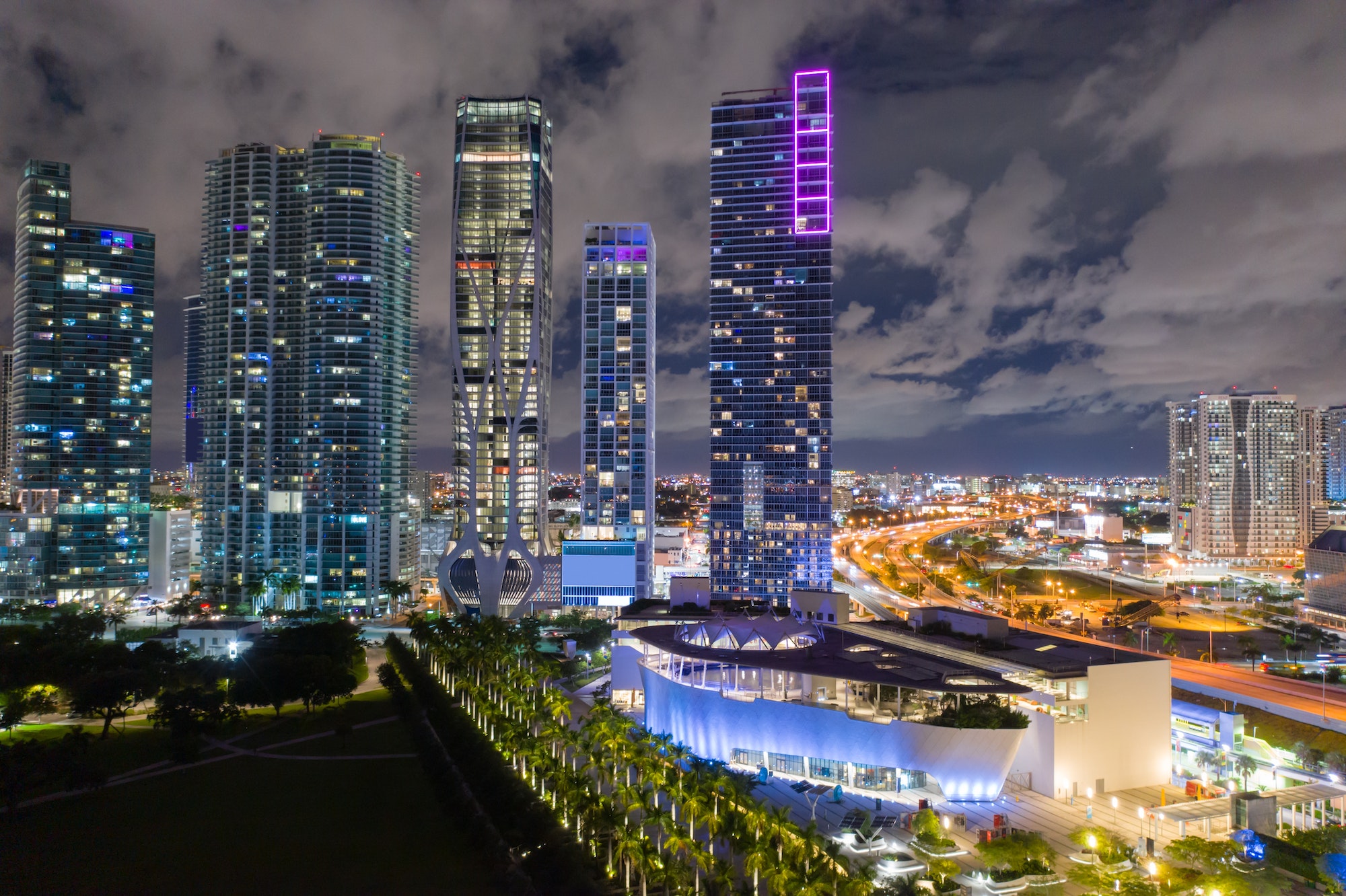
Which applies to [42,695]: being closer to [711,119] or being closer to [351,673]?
[351,673]

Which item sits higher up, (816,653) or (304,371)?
(304,371)

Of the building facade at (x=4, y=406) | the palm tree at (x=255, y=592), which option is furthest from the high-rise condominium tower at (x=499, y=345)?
the building facade at (x=4, y=406)

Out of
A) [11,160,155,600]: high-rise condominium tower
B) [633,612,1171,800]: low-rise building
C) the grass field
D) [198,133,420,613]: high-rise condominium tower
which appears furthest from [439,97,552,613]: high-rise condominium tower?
the grass field

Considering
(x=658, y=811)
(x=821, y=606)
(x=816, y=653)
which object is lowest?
Answer: (x=658, y=811)

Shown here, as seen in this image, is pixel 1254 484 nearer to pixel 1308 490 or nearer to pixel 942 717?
pixel 1308 490

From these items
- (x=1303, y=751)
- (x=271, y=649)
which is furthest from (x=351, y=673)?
(x=1303, y=751)

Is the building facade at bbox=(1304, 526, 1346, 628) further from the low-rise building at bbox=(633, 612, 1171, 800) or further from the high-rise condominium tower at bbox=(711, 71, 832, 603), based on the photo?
the low-rise building at bbox=(633, 612, 1171, 800)

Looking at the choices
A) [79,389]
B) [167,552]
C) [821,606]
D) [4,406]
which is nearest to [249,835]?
[821,606]
